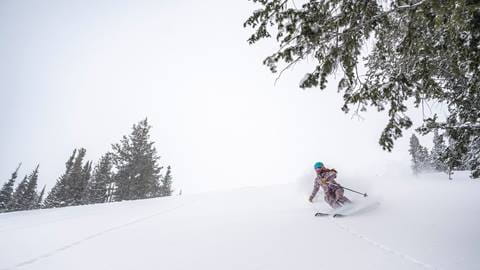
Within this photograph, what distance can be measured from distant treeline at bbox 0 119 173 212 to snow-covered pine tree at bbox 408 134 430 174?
52.0 metres

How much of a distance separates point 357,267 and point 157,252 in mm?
3333

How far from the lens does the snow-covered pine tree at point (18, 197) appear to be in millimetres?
47856

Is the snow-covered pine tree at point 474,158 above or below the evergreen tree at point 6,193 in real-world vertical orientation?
below

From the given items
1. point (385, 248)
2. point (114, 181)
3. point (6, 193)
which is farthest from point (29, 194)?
point (385, 248)

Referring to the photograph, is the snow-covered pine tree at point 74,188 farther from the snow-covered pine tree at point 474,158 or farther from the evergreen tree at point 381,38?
the snow-covered pine tree at point 474,158

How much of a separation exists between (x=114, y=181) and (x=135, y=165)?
443 centimetres

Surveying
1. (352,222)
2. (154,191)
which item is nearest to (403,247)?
(352,222)

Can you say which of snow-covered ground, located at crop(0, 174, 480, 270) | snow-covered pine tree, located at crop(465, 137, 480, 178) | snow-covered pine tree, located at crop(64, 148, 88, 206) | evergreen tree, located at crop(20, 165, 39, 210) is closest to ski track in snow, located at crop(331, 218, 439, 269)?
snow-covered ground, located at crop(0, 174, 480, 270)

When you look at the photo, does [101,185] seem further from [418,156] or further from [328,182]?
[418,156]

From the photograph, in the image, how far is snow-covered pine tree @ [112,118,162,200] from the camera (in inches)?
1176

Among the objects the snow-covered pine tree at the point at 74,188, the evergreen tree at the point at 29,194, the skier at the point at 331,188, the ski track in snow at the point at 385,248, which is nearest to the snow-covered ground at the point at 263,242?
the ski track in snow at the point at 385,248

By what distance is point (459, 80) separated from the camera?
234 inches

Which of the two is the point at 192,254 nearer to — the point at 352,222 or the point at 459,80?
the point at 352,222

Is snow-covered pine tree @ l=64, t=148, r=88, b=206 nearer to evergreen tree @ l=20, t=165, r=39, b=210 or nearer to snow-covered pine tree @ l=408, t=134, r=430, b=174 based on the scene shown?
evergreen tree @ l=20, t=165, r=39, b=210
